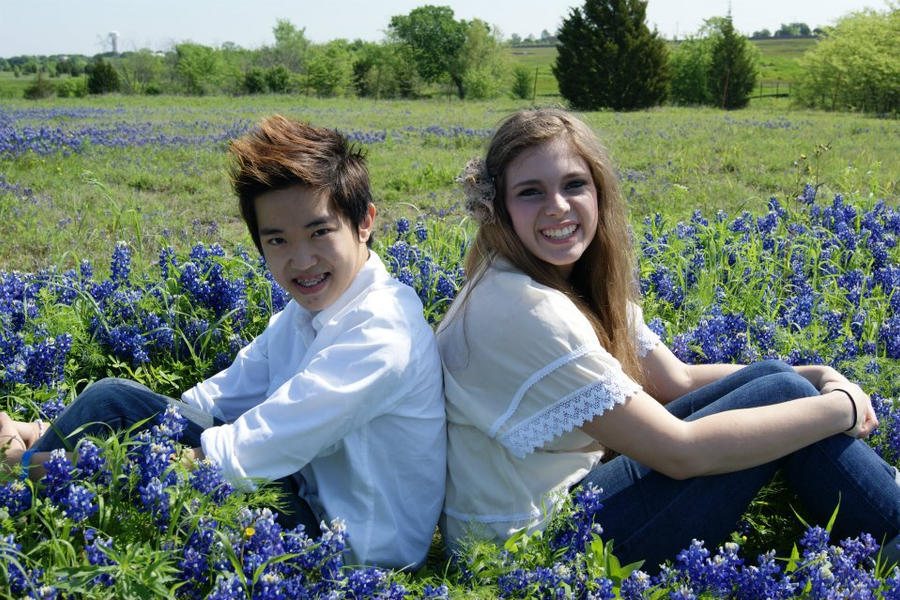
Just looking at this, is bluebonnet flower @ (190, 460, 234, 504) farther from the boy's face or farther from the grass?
the boy's face

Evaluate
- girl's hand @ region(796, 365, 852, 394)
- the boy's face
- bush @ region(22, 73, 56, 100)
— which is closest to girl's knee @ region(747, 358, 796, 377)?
girl's hand @ region(796, 365, 852, 394)

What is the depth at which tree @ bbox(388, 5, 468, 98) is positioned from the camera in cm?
5838

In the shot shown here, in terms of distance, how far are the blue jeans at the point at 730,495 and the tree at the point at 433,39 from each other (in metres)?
56.9

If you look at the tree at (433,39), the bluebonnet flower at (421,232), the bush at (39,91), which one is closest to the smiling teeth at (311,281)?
the bluebonnet flower at (421,232)

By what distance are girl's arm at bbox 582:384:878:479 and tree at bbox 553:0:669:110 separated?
96.9ft

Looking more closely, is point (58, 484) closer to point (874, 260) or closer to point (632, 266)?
point (632, 266)

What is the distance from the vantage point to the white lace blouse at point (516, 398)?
2283 millimetres

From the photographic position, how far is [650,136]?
14.0 meters

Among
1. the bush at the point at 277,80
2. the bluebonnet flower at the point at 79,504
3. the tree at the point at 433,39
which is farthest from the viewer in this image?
the tree at the point at 433,39

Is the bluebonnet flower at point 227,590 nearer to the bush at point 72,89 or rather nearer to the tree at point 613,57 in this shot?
the tree at point 613,57

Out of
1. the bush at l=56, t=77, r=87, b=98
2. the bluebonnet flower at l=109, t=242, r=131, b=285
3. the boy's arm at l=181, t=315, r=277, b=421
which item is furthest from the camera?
the bush at l=56, t=77, r=87, b=98

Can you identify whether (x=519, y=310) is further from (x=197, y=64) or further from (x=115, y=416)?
(x=197, y=64)

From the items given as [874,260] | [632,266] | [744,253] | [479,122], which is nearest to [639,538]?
[632,266]

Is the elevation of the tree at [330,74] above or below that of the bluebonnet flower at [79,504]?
above
